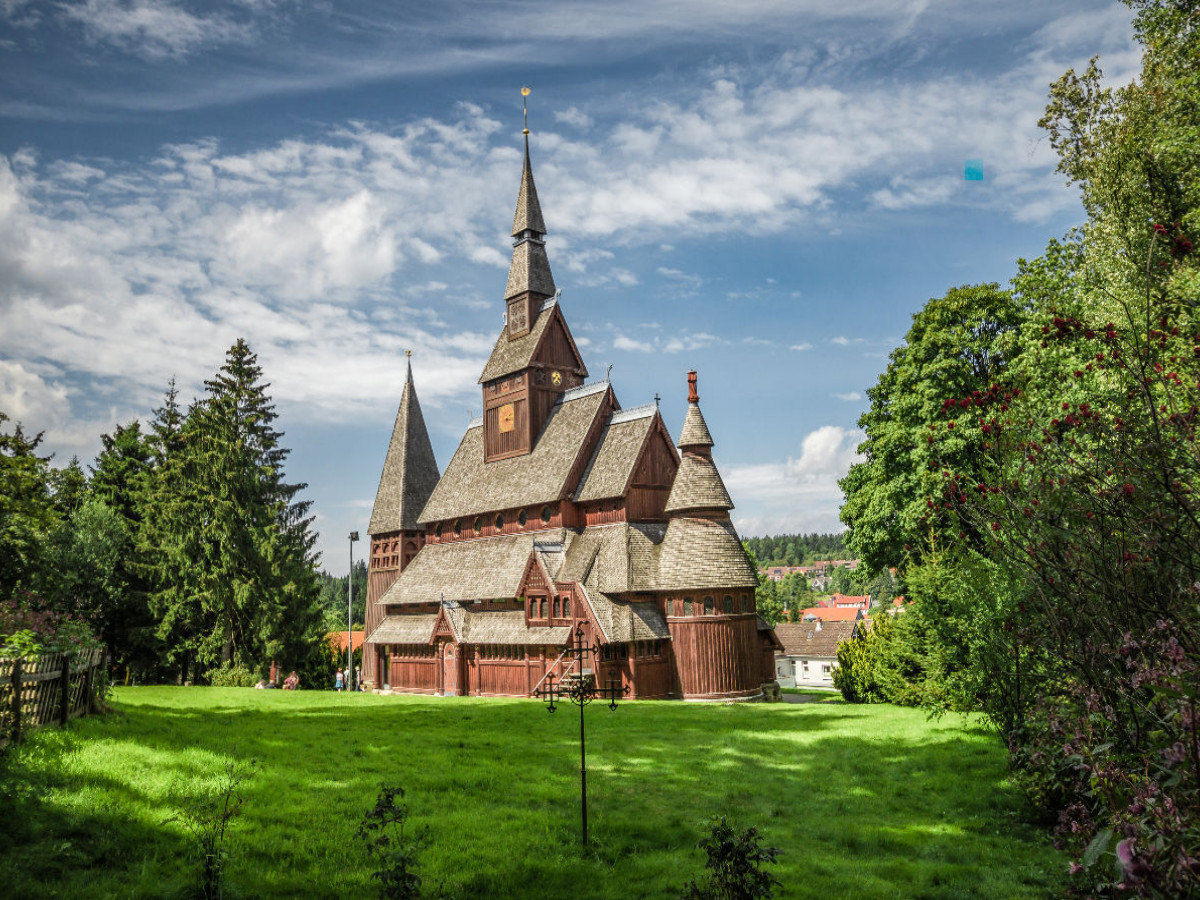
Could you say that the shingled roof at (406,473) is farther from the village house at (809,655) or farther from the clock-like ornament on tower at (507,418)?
the village house at (809,655)

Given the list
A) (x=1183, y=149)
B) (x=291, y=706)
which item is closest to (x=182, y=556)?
(x=291, y=706)

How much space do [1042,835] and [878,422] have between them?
26.3 m

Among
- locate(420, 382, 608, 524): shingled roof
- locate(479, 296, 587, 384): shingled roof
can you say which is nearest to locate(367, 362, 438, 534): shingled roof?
locate(420, 382, 608, 524): shingled roof

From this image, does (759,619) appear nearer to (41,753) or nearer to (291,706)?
(291,706)

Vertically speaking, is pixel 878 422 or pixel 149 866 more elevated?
pixel 878 422

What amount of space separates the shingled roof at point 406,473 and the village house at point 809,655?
4553cm

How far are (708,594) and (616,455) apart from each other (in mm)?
8699

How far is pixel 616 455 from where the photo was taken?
1467 inches

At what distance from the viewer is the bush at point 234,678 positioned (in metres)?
38.5

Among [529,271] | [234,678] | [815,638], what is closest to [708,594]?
[529,271]

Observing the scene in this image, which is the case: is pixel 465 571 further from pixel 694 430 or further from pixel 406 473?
pixel 694 430

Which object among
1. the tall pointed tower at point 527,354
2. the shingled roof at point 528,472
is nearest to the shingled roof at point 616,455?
the shingled roof at point 528,472

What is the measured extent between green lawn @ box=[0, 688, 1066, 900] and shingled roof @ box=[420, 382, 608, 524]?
1936 cm

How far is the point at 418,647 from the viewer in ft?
130
